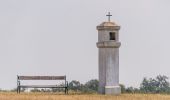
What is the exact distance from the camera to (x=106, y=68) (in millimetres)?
49406

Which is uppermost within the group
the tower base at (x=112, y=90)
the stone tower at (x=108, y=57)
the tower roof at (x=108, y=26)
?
the tower roof at (x=108, y=26)

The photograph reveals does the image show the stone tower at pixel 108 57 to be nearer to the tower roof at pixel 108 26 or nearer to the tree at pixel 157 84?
the tower roof at pixel 108 26

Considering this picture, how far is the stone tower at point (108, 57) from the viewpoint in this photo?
49.4 metres

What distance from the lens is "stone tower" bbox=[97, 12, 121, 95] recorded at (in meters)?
49.4

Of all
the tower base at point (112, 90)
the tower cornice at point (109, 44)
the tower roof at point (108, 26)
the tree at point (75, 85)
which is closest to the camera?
the tower base at point (112, 90)

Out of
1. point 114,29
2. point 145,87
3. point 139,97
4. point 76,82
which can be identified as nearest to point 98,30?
point 114,29

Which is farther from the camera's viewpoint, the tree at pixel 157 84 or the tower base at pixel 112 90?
the tree at pixel 157 84

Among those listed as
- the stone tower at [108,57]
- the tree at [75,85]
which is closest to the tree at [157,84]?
the tree at [75,85]

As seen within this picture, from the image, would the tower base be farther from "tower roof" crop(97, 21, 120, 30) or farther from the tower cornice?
"tower roof" crop(97, 21, 120, 30)

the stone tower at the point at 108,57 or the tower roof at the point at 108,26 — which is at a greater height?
the tower roof at the point at 108,26

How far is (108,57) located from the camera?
49.6 m

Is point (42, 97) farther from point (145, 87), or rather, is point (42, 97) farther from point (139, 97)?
point (145, 87)

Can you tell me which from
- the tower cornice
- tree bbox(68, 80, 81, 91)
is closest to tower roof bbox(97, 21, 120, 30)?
the tower cornice

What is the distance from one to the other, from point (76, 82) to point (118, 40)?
26991mm
